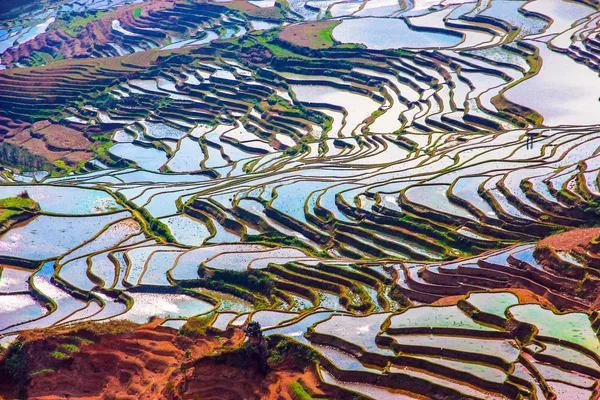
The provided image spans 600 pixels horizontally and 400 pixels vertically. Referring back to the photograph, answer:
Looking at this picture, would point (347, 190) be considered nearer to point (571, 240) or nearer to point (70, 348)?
point (571, 240)

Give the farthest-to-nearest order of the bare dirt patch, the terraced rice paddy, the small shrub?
the bare dirt patch
the small shrub
the terraced rice paddy

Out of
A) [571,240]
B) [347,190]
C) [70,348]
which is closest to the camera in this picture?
[70,348]

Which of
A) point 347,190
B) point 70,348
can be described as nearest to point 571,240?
point 347,190

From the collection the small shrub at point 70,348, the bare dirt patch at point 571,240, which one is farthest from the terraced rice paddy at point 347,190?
the small shrub at point 70,348

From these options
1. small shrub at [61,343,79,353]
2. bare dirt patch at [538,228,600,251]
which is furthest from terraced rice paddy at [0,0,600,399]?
small shrub at [61,343,79,353]

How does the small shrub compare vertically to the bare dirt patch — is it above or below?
below

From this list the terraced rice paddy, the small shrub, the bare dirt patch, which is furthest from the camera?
the bare dirt patch

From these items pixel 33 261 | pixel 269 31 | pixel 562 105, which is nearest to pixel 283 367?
pixel 33 261

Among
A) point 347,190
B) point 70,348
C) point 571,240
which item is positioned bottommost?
point 347,190

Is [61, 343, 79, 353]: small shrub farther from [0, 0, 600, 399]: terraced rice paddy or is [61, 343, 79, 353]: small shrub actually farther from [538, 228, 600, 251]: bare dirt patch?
[538, 228, 600, 251]: bare dirt patch
